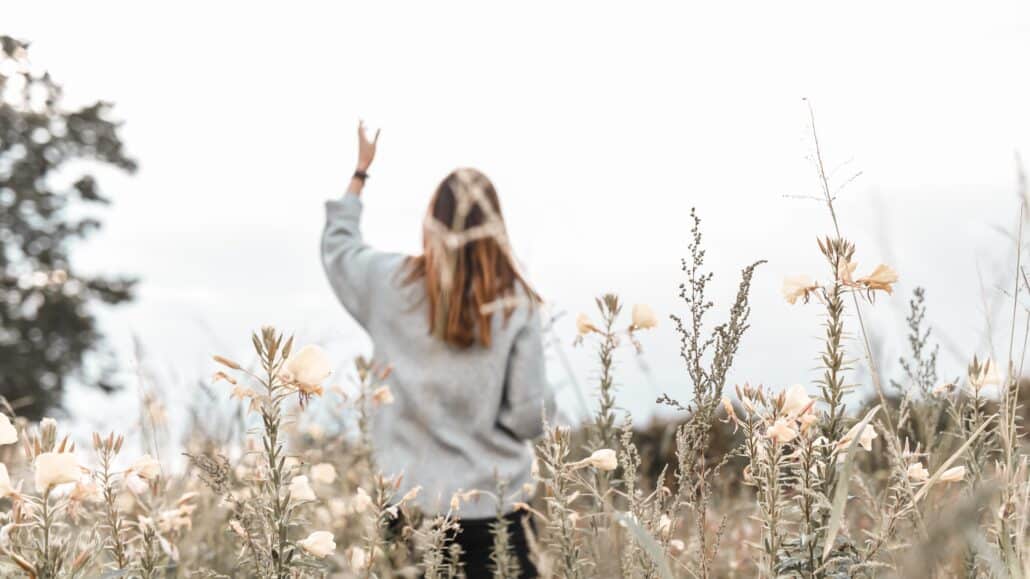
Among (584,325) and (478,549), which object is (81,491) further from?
(478,549)

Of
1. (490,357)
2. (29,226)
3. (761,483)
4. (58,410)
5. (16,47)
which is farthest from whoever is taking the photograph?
(29,226)

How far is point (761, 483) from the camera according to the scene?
1.82m

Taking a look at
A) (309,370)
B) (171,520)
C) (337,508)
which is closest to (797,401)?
(309,370)

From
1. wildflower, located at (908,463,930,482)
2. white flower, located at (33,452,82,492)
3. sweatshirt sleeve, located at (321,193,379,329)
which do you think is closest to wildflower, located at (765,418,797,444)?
wildflower, located at (908,463,930,482)

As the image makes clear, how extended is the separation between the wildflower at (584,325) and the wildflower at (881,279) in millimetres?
785

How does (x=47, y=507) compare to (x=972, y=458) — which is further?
(x=972, y=458)

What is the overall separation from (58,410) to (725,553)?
19676mm

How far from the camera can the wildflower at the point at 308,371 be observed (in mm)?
1717

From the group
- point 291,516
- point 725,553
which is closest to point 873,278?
point 291,516

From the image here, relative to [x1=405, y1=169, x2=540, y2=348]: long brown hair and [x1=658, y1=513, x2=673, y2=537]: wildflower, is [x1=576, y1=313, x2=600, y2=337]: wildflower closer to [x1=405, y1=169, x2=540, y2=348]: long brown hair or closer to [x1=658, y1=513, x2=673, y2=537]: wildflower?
[x1=658, y1=513, x2=673, y2=537]: wildflower

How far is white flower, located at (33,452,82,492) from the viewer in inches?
64.8

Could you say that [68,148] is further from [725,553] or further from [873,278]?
[873,278]

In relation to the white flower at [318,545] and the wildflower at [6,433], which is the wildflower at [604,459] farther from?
the wildflower at [6,433]

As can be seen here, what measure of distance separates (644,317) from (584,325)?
0.16 meters
